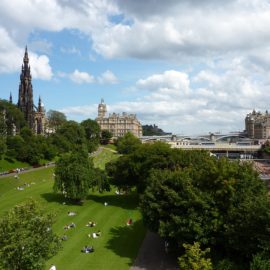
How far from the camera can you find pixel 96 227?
1494 inches

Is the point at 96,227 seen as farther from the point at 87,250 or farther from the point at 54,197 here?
the point at 54,197

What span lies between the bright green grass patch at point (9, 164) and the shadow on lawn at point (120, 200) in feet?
94.4

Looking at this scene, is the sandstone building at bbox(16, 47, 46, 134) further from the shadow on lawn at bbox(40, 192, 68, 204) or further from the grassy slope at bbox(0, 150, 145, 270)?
the shadow on lawn at bbox(40, 192, 68, 204)

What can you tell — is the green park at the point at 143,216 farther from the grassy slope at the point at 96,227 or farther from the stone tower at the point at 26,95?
the stone tower at the point at 26,95

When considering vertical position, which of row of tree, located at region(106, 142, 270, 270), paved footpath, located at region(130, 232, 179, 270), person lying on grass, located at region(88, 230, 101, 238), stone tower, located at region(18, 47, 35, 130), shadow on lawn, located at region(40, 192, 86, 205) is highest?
stone tower, located at region(18, 47, 35, 130)

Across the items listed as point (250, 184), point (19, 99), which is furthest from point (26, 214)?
point (19, 99)

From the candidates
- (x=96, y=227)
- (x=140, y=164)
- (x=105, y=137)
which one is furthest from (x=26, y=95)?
(x=96, y=227)

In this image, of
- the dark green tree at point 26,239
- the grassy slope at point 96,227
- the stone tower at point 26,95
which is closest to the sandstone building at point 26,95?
the stone tower at point 26,95

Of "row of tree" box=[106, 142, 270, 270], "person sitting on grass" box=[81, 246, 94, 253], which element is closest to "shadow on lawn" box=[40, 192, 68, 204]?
"person sitting on grass" box=[81, 246, 94, 253]

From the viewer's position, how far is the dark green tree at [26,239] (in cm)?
2000

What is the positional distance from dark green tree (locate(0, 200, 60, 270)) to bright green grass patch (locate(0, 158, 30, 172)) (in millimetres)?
54548

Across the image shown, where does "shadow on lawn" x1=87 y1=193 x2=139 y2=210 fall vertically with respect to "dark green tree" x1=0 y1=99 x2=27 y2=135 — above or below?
below

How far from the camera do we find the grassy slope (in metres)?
29.1

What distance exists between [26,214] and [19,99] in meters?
109
